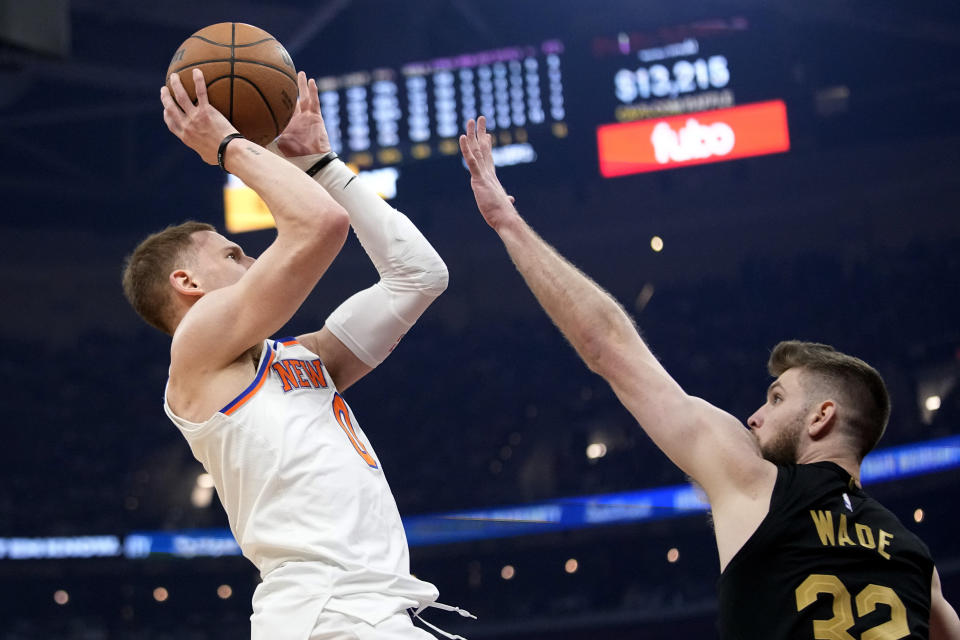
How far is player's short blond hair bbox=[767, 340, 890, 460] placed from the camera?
2410 millimetres

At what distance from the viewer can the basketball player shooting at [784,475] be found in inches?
85.2

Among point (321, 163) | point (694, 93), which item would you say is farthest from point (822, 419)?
point (694, 93)

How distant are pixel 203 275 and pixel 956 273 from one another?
1035 cm

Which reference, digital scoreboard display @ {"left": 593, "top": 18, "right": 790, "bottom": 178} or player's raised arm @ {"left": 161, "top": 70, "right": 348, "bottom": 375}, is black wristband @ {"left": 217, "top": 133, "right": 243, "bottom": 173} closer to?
player's raised arm @ {"left": 161, "top": 70, "right": 348, "bottom": 375}

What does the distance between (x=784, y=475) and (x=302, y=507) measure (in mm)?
1042

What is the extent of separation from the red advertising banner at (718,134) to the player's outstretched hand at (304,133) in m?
7.54

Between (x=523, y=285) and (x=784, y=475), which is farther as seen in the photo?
(x=523, y=285)

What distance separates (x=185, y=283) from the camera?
7.82 ft

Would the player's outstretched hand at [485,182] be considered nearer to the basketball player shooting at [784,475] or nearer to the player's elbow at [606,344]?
the basketball player shooting at [784,475]

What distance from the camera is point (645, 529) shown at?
11289mm

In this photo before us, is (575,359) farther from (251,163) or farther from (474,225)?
(251,163)

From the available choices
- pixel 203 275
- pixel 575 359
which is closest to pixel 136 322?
pixel 575 359

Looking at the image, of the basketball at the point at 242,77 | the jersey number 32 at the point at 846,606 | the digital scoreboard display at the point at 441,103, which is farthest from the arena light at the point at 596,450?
the jersey number 32 at the point at 846,606

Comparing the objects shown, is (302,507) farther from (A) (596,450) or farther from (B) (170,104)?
(A) (596,450)
